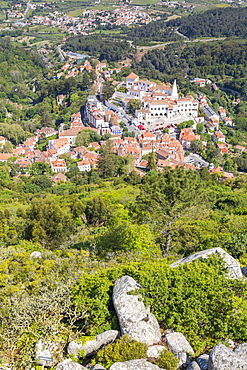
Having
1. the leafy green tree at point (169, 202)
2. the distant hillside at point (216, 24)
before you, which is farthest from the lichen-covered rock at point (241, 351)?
the distant hillside at point (216, 24)

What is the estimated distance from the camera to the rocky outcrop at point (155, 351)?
8.96 meters

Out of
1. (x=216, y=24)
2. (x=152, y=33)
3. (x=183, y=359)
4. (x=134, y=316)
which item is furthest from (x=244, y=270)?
(x=216, y=24)

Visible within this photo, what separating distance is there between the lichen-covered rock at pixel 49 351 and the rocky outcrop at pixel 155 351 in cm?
220

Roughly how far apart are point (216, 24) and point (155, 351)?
11992 centimetres

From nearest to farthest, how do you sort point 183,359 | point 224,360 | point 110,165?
point 224,360, point 183,359, point 110,165

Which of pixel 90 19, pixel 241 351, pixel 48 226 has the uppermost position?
pixel 241 351

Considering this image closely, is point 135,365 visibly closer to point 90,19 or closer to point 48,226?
point 48,226

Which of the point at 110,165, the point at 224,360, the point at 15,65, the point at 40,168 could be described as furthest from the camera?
the point at 15,65

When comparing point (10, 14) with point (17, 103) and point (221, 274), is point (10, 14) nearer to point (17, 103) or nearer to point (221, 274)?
point (17, 103)

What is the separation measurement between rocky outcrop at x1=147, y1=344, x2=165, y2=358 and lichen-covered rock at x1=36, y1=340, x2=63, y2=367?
2.20 metres

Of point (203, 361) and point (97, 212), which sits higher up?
point (203, 361)

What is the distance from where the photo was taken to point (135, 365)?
8250 mm

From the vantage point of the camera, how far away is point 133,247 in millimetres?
13633

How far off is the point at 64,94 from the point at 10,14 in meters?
98.4
